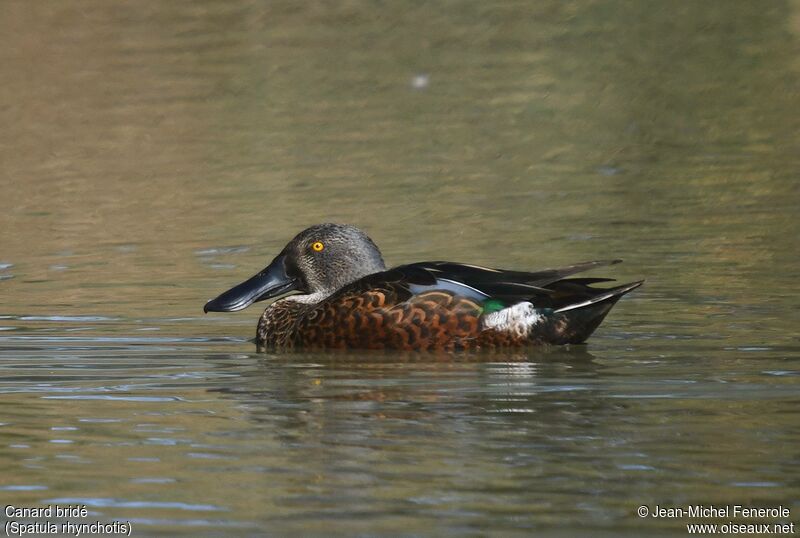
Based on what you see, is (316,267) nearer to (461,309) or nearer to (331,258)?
(331,258)

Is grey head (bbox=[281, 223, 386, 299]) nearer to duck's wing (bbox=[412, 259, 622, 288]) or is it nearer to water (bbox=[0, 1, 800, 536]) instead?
water (bbox=[0, 1, 800, 536])

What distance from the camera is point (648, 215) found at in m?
12.1

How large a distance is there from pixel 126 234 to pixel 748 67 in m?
8.56

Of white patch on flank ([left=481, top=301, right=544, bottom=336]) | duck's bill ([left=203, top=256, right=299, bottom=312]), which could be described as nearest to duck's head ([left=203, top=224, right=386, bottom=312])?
duck's bill ([left=203, top=256, right=299, bottom=312])

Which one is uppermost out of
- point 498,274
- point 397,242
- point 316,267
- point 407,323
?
point 397,242

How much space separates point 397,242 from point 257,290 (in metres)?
2.39

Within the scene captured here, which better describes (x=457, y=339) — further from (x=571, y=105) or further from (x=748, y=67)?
(x=748, y=67)

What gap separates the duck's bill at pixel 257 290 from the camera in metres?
9.37

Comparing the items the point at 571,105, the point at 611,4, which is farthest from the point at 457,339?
the point at 611,4

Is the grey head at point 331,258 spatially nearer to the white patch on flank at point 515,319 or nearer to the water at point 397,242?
the water at point 397,242

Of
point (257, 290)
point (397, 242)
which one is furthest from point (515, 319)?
point (397, 242)

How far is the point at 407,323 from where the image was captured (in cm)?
845

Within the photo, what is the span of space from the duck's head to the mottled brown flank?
2.47ft

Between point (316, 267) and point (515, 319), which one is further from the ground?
point (316, 267)
